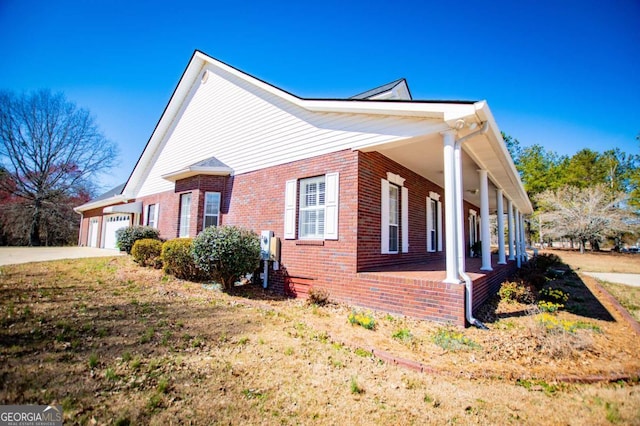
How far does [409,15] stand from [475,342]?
8107 millimetres

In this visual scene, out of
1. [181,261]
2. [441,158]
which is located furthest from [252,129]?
[441,158]

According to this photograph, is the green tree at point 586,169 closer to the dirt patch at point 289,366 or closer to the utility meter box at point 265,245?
the dirt patch at point 289,366

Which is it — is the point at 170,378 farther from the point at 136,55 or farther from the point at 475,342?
the point at 136,55

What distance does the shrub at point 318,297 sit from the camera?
6.54 metres

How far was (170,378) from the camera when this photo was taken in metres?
3.11

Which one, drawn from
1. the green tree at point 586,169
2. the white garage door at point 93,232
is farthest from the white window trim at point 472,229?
the green tree at point 586,169

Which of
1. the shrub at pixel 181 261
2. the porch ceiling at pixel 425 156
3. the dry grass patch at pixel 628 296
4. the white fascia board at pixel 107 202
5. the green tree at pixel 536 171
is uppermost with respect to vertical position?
the green tree at pixel 536 171

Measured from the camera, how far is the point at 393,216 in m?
8.44

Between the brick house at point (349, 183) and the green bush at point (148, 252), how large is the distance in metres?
1.03

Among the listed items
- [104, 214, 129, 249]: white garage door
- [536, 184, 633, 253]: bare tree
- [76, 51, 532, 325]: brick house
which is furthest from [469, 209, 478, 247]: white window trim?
[536, 184, 633, 253]: bare tree

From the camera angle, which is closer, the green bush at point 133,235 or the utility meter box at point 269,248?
the utility meter box at point 269,248

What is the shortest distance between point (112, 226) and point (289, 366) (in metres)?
20.6

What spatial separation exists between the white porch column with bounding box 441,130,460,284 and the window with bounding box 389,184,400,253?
102 inches

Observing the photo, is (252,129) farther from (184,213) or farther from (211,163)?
(184,213)
